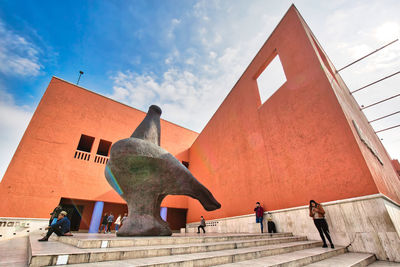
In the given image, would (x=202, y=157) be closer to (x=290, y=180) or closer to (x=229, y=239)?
(x=290, y=180)

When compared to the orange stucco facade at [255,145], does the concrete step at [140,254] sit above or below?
below

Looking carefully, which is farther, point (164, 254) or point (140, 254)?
point (164, 254)

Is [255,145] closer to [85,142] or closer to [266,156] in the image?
[266,156]

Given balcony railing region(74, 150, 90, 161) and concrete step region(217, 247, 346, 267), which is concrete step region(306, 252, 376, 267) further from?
balcony railing region(74, 150, 90, 161)

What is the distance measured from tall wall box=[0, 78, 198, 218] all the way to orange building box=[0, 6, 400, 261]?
52 mm

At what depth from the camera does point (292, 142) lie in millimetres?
6566

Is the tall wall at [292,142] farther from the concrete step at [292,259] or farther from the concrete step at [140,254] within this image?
the concrete step at [140,254]

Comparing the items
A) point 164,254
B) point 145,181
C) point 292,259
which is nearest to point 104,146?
point 145,181

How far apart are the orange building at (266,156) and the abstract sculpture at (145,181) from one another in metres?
3.35

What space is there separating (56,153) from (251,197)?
1112 cm

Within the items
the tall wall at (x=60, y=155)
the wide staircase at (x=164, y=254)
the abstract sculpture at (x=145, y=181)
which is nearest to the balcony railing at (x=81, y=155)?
the tall wall at (x=60, y=155)

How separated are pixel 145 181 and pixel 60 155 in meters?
8.85

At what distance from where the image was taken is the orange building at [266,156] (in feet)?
15.3

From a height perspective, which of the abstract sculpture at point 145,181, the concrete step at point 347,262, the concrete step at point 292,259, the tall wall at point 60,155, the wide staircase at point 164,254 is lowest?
the concrete step at point 347,262
